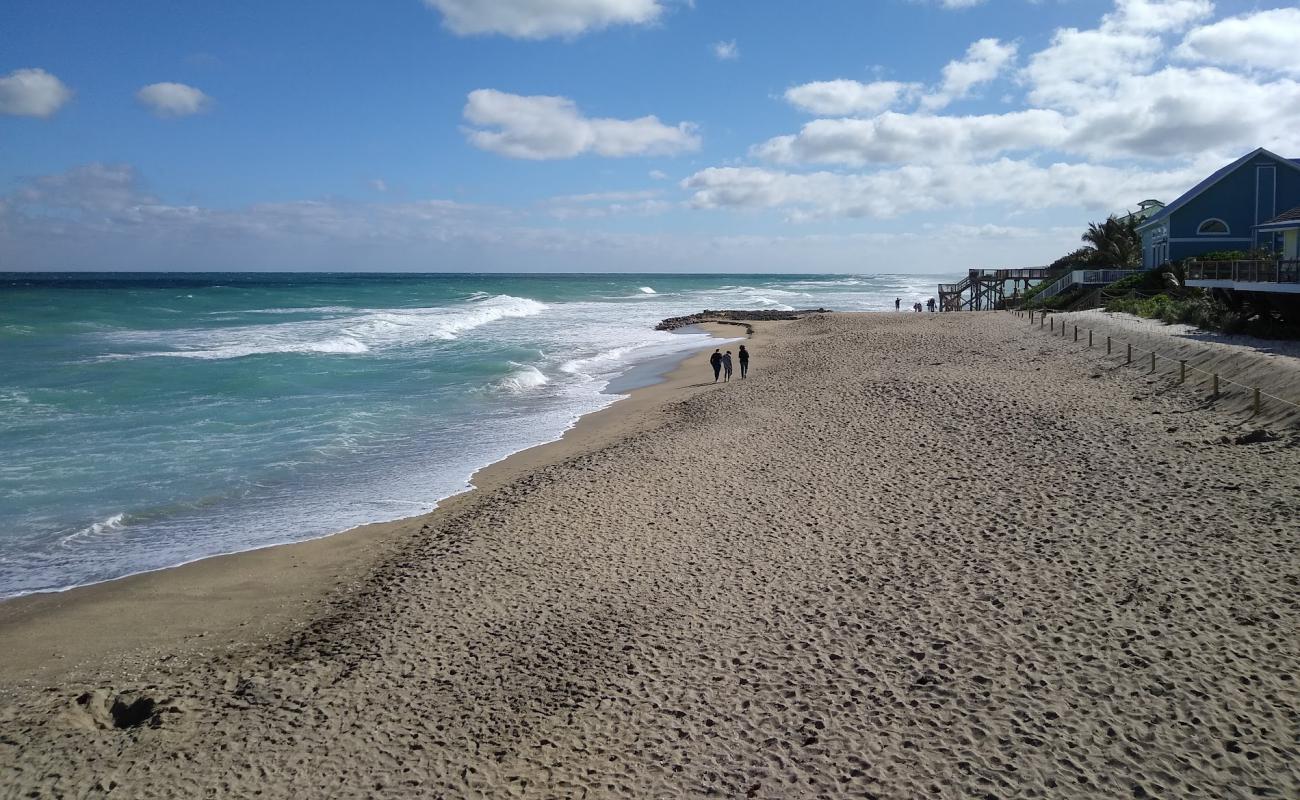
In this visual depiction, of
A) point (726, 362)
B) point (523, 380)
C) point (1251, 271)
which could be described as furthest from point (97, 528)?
point (1251, 271)

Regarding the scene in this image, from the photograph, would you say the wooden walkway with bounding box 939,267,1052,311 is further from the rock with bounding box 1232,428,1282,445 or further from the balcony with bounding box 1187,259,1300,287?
the rock with bounding box 1232,428,1282,445

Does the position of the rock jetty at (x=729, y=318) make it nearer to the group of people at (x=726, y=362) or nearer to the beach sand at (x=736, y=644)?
the group of people at (x=726, y=362)

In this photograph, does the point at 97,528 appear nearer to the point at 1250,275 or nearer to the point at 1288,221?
the point at 1250,275

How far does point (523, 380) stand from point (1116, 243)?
36.2 meters

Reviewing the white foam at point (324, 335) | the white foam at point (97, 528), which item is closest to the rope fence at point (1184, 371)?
the white foam at point (97, 528)

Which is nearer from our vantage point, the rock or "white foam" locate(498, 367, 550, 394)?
the rock

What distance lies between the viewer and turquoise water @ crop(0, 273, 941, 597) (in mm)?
12562

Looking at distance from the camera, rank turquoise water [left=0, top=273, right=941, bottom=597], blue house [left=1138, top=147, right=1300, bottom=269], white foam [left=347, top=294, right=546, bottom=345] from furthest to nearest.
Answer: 1. white foam [left=347, top=294, right=546, bottom=345]
2. blue house [left=1138, top=147, right=1300, bottom=269]
3. turquoise water [left=0, top=273, right=941, bottom=597]

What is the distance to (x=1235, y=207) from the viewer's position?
3394cm

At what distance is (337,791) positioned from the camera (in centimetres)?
631

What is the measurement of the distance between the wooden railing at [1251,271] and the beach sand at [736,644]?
926 cm

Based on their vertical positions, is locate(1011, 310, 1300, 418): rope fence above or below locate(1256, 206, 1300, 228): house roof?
below

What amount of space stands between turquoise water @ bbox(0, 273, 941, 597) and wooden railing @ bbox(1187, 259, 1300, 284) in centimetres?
1847

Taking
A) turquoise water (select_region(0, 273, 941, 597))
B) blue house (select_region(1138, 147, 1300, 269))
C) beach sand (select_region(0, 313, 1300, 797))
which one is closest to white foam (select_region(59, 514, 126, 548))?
turquoise water (select_region(0, 273, 941, 597))
